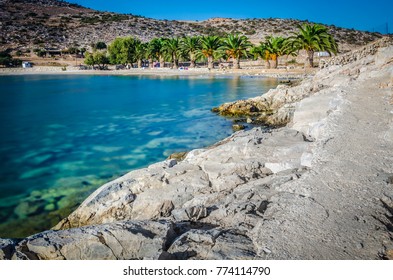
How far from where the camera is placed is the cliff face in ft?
285

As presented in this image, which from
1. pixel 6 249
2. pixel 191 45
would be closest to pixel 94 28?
pixel 191 45

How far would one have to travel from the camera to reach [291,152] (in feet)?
22.6

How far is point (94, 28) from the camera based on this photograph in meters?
102

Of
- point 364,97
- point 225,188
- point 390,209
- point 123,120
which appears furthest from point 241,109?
point 390,209

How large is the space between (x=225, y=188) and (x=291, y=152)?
1.76 meters

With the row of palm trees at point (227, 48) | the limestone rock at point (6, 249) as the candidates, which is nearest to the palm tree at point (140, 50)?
the row of palm trees at point (227, 48)

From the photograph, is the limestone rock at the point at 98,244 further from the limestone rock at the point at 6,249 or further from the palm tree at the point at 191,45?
the palm tree at the point at 191,45

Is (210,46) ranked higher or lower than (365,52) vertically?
higher

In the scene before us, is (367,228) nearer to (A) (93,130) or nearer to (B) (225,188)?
(B) (225,188)

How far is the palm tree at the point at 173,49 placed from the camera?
191 ft

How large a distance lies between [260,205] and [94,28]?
10933 centimetres

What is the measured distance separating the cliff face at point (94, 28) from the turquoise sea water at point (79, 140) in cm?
6365

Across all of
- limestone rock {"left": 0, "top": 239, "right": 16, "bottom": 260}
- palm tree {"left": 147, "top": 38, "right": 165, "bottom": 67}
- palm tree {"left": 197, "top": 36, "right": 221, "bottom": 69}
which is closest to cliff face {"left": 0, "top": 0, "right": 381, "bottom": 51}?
palm tree {"left": 147, "top": 38, "right": 165, "bottom": 67}

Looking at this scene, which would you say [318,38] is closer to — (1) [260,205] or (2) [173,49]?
(2) [173,49]
